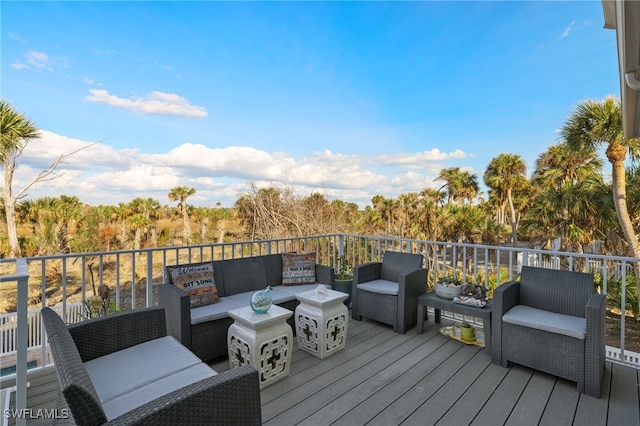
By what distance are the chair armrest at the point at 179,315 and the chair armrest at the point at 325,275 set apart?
5.62ft

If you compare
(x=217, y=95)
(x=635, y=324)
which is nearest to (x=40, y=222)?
(x=217, y=95)

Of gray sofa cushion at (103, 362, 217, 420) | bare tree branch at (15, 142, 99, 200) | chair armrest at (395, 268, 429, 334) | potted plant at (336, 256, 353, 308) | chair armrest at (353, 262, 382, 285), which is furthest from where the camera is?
bare tree branch at (15, 142, 99, 200)

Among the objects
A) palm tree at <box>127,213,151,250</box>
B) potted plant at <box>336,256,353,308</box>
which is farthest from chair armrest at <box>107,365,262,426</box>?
palm tree at <box>127,213,151,250</box>

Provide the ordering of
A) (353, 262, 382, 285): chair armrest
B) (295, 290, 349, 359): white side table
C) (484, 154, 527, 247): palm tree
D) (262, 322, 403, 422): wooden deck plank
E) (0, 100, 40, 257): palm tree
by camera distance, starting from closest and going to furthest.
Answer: (262, 322, 403, 422): wooden deck plank
(295, 290, 349, 359): white side table
(353, 262, 382, 285): chair armrest
(0, 100, 40, 257): palm tree
(484, 154, 527, 247): palm tree

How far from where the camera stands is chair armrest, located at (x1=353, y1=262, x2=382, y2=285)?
147 inches

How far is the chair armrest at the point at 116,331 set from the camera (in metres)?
1.81

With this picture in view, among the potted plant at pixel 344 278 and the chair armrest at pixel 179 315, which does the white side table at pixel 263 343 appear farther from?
the potted plant at pixel 344 278

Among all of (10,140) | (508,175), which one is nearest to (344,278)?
(10,140)

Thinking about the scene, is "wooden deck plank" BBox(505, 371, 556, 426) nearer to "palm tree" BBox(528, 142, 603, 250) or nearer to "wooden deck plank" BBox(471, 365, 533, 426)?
"wooden deck plank" BBox(471, 365, 533, 426)

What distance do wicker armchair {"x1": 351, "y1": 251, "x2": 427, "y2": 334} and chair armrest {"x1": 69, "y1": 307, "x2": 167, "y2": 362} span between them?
7.34 ft

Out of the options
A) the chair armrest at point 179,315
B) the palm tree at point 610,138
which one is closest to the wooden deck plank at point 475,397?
the chair armrest at point 179,315

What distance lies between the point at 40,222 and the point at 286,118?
11.0 m

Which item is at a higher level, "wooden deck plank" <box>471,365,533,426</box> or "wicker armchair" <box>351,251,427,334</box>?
"wicker armchair" <box>351,251,427,334</box>

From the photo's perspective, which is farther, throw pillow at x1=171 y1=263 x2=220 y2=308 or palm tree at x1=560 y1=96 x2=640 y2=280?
palm tree at x1=560 y1=96 x2=640 y2=280
